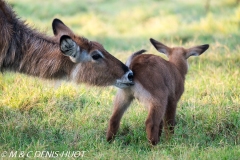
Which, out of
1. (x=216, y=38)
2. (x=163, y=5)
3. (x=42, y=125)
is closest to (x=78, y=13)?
(x=163, y=5)

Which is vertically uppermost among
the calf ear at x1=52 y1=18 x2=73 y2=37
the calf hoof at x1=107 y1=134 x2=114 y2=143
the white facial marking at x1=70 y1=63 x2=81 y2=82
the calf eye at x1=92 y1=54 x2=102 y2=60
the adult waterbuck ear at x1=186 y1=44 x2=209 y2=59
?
the calf ear at x1=52 y1=18 x2=73 y2=37

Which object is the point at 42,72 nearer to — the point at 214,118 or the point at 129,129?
the point at 129,129

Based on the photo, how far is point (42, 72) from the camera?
5168 mm

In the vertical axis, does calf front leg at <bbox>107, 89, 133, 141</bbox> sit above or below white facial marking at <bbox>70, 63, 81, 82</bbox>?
below

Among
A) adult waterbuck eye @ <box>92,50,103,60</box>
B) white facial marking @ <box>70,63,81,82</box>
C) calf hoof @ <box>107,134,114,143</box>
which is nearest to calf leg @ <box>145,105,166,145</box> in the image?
calf hoof @ <box>107,134,114,143</box>

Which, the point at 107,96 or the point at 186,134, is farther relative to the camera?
the point at 107,96

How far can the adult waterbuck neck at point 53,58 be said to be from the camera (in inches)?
199

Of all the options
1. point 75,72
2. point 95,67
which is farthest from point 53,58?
point 95,67

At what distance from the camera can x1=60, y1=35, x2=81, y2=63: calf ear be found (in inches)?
187

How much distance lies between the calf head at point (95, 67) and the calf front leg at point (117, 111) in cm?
18

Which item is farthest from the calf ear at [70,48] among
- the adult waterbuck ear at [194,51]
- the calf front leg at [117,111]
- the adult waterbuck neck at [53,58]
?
the adult waterbuck ear at [194,51]

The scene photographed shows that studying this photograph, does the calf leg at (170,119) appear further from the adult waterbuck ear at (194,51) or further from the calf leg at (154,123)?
the adult waterbuck ear at (194,51)

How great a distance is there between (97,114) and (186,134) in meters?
1.15

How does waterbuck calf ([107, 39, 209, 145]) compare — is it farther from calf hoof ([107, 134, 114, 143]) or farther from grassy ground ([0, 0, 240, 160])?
grassy ground ([0, 0, 240, 160])
